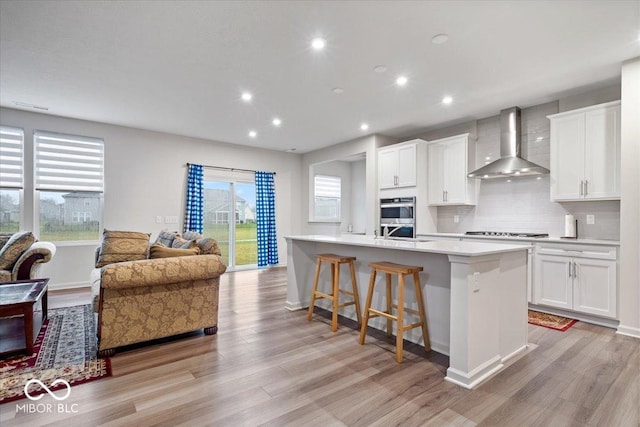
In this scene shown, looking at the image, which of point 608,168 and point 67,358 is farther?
point 608,168

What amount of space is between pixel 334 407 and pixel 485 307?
1.31 m

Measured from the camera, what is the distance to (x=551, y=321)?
3658 millimetres

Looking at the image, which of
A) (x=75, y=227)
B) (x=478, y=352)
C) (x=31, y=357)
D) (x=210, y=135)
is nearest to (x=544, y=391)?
(x=478, y=352)

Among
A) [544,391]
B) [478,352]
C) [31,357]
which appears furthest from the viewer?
[31,357]

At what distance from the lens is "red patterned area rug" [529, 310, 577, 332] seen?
3.49 metres

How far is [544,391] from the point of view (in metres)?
2.16

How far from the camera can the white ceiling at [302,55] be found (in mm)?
2420

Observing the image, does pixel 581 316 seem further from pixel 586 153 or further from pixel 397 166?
pixel 397 166

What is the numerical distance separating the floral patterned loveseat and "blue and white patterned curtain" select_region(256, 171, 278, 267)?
12.5ft

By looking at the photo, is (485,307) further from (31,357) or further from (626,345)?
(31,357)

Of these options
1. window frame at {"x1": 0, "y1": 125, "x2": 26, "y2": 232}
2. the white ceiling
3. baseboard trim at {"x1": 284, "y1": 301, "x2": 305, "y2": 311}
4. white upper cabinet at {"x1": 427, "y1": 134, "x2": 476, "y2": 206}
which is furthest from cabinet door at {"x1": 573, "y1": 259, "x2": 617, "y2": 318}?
window frame at {"x1": 0, "y1": 125, "x2": 26, "y2": 232}

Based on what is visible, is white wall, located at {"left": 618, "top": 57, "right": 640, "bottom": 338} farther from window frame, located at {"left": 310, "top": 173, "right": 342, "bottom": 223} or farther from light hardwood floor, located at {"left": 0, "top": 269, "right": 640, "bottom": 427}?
window frame, located at {"left": 310, "top": 173, "right": 342, "bottom": 223}

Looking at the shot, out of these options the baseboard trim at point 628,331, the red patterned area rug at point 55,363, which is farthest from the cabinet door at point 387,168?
the red patterned area rug at point 55,363

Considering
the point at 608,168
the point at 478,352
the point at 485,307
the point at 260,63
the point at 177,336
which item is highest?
the point at 260,63
